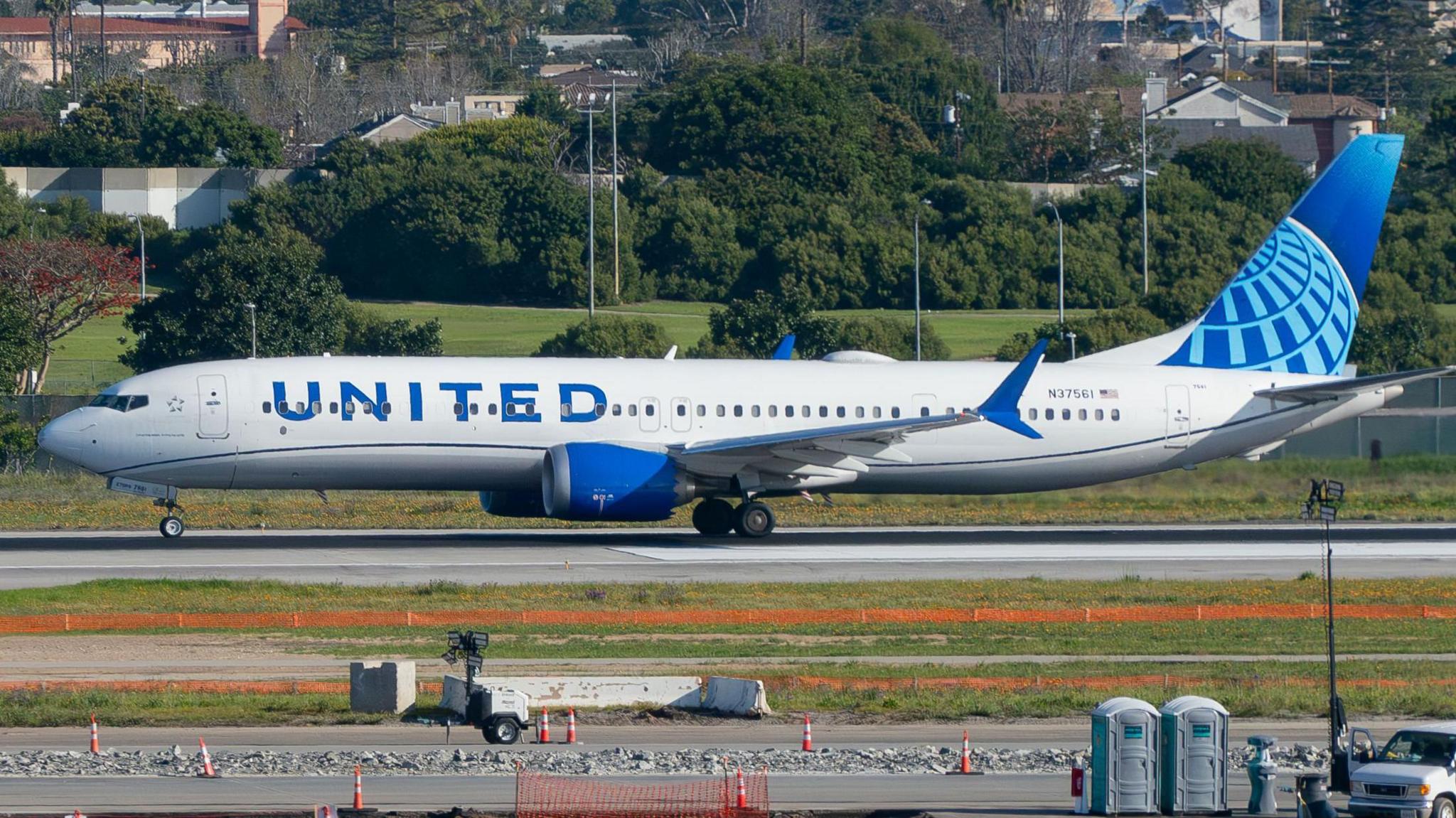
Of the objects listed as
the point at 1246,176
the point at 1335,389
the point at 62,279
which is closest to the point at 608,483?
the point at 1335,389

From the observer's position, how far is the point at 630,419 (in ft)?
144

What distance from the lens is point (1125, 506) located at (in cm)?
5303

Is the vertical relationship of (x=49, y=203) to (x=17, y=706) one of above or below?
above

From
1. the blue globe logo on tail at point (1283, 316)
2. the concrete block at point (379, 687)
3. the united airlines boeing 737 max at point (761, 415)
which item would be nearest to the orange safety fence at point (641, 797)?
the concrete block at point (379, 687)

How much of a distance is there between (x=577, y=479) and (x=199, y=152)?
324 ft

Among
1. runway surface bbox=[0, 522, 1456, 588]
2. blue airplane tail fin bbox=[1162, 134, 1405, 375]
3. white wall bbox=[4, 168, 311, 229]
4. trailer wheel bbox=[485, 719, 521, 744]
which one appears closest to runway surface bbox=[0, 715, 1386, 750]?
trailer wheel bbox=[485, 719, 521, 744]

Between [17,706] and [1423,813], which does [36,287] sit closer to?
[17,706]

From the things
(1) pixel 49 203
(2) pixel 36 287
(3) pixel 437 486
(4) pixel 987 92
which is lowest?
→ (3) pixel 437 486

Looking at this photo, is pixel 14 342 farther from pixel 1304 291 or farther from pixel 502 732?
pixel 502 732

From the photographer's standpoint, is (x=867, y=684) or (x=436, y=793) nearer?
(x=436, y=793)

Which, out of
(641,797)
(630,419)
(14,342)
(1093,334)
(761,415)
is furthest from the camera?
(1093,334)

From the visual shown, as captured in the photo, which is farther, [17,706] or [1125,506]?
[1125,506]

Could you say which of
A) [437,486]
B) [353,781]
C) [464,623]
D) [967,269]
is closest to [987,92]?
[967,269]

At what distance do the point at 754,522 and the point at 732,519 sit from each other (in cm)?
70
